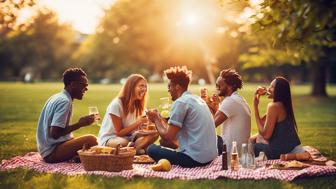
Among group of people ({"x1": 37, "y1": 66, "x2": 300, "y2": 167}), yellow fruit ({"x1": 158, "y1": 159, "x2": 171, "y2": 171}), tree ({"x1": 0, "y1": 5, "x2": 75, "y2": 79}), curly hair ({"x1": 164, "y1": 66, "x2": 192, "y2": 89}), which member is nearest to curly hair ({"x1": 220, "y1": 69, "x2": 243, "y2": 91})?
group of people ({"x1": 37, "y1": 66, "x2": 300, "y2": 167})

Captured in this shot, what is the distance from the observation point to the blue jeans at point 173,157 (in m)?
9.98

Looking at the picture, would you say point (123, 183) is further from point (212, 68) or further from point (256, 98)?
point (212, 68)

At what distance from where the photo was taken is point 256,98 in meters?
11.1

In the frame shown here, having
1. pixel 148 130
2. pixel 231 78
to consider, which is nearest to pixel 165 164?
pixel 148 130

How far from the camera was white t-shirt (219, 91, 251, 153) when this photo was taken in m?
10.5

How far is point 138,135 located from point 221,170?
224 centimetres

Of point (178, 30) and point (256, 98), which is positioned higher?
point (178, 30)

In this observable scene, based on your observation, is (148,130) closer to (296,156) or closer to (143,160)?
(143,160)

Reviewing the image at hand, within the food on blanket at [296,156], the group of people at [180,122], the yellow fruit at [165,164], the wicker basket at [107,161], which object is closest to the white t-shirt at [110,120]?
the group of people at [180,122]

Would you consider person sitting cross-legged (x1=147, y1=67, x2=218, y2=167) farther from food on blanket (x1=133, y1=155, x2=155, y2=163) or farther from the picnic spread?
food on blanket (x1=133, y1=155, x2=155, y2=163)

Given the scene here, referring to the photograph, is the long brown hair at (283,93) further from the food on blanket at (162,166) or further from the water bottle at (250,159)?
the food on blanket at (162,166)

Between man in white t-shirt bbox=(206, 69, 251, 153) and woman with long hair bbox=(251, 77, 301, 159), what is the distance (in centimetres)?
39

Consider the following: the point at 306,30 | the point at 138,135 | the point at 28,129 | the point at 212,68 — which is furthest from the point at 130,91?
the point at 212,68

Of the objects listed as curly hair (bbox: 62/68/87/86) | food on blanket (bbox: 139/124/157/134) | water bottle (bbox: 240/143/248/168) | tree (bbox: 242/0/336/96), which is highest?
tree (bbox: 242/0/336/96)
